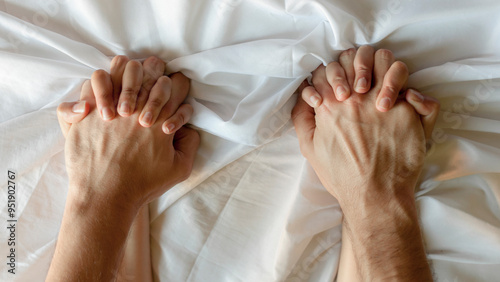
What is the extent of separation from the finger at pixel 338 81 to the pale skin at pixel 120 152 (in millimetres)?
288

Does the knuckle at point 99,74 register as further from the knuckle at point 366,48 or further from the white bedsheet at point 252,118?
the knuckle at point 366,48

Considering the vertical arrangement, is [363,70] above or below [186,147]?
above

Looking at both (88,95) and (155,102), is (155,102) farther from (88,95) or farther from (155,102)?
(88,95)

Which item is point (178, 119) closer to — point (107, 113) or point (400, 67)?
point (107, 113)

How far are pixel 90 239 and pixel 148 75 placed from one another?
337 mm

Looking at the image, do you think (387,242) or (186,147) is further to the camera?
(186,147)

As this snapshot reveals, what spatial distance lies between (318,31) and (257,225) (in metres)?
0.41

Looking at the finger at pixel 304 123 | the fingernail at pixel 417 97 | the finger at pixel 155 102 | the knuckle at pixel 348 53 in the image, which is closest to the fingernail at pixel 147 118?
the finger at pixel 155 102

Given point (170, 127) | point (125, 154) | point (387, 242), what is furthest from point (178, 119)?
point (387, 242)

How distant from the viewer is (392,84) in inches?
32.8

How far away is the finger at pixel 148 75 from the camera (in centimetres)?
91
